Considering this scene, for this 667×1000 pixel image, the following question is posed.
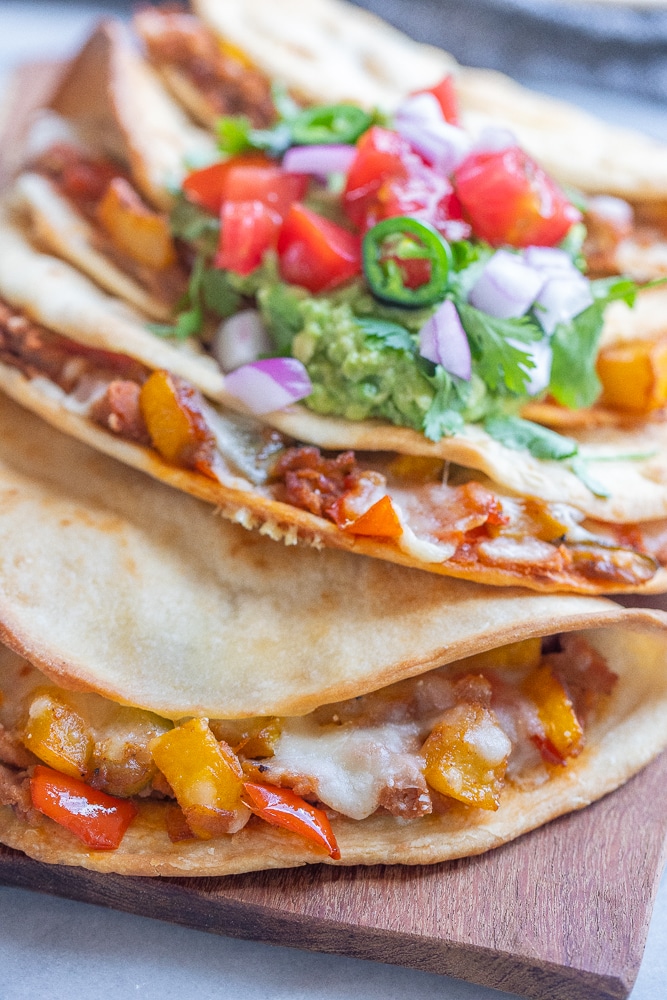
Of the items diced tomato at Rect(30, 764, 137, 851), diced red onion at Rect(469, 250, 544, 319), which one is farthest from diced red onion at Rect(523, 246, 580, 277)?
diced tomato at Rect(30, 764, 137, 851)

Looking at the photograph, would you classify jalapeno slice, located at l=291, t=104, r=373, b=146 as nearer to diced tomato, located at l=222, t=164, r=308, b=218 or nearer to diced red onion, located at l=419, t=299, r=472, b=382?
diced tomato, located at l=222, t=164, r=308, b=218

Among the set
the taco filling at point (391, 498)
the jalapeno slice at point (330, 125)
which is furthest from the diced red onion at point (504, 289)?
the jalapeno slice at point (330, 125)

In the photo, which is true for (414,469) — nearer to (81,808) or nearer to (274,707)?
(274,707)

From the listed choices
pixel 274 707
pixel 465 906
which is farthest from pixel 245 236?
pixel 465 906

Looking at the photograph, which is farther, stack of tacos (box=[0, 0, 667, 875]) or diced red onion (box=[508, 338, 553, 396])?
diced red onion (box=[508, 338, 553, 396])

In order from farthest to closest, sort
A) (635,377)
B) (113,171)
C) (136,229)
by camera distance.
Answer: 1. (113,171)
2. (136,229)
3. (635,377)

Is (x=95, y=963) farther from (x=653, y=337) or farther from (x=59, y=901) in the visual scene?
(x=653, y=337)
